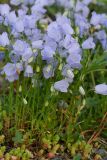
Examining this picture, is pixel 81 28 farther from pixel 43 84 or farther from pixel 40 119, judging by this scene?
pixel 40 119

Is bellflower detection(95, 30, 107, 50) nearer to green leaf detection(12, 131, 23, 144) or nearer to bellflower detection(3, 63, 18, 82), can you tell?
bellflower detection(3, 63, 18, 82)

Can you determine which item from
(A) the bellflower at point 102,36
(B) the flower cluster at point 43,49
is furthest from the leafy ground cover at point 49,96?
(A) the bellflower at point 102,36

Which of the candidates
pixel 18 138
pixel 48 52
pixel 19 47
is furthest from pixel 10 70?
pixel 18 138

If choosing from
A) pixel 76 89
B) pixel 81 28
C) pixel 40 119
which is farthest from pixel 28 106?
pixel 81 28

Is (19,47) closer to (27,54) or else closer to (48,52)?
(27,54)

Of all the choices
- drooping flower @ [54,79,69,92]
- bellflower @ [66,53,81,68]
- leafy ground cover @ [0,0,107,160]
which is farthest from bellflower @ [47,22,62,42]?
drooping flower @ [54,79,69,92]

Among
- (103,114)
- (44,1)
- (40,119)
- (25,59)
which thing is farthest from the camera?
(44,1)

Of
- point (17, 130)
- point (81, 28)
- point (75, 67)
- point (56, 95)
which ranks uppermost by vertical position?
point (81, 28)

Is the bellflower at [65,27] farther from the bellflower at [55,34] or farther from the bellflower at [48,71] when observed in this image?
the bellflower at [48,71]
